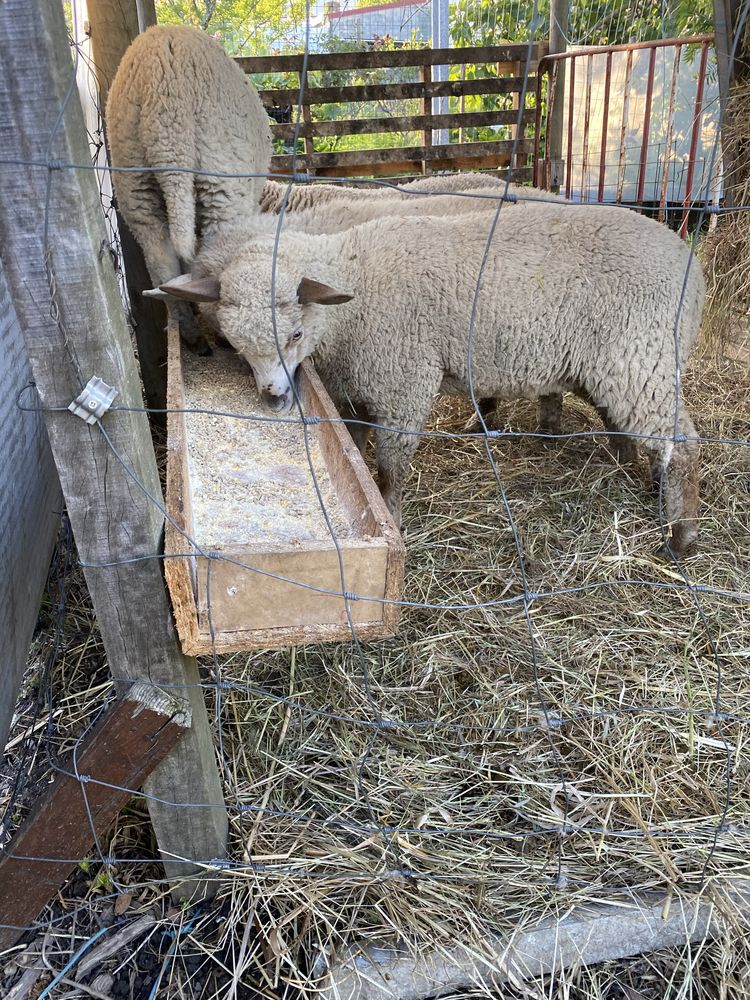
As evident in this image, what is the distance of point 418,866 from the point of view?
80.7 inches

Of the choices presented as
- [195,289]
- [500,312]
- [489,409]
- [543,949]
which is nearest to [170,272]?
[195,289]

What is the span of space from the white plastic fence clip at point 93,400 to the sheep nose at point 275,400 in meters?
1.57

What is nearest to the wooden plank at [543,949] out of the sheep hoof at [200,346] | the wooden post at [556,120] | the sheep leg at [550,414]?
the sheep hoof at [200,346]

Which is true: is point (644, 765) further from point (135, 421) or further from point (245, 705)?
point (135, 421)

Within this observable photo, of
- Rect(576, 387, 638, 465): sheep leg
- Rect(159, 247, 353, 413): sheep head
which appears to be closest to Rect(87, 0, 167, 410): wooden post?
Rect(159, 247, 353, 413): sheep head

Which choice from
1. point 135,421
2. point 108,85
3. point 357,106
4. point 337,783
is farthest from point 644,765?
point 357,106

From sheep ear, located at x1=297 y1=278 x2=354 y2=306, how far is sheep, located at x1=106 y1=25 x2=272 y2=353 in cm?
72

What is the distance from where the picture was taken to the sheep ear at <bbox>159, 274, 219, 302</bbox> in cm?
311

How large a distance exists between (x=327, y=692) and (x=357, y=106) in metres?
10.7

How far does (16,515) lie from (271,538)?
1.01 metres

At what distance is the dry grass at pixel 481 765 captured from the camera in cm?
192

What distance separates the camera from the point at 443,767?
232 cm

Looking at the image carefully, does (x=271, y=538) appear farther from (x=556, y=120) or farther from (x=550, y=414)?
Answer: (x=556, y=120)

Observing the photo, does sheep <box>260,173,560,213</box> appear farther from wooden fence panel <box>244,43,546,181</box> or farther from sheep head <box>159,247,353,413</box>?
wooden fence panel <box>244,43,546,181</box>
